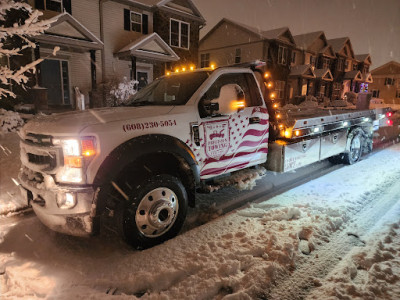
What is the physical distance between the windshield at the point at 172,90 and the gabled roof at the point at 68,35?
36.4 ft

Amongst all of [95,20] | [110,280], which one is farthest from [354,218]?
[95,20]

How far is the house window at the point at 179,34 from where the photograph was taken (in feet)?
65.8

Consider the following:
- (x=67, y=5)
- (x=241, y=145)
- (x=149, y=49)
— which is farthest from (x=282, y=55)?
(x=241, y=145)

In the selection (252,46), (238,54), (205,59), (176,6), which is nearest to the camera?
(176,6)

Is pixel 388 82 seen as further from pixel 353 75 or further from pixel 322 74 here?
pixel 322 74

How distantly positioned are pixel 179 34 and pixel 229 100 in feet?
61.0

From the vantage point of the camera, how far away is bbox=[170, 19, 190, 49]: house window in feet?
65.8

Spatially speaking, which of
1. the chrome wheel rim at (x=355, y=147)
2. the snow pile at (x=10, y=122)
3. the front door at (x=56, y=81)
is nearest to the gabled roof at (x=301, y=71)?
the front door at (x=56, y=81)

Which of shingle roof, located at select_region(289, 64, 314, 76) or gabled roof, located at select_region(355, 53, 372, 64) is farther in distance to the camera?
gabled roof, located at select_region(355, 53, 372, 64)

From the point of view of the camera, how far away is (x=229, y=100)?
375 centimetres

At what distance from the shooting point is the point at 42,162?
3.15 metres

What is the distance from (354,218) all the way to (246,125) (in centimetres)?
212

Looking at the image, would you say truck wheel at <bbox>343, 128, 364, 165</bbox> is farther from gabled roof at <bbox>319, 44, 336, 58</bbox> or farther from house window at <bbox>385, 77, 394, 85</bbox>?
house window at <bbox>385, 77, 394, 85</bbox>

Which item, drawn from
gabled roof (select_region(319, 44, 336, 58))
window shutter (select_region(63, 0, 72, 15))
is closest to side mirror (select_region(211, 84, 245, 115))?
window shutter (select_region(63, 0, 72, 15))
